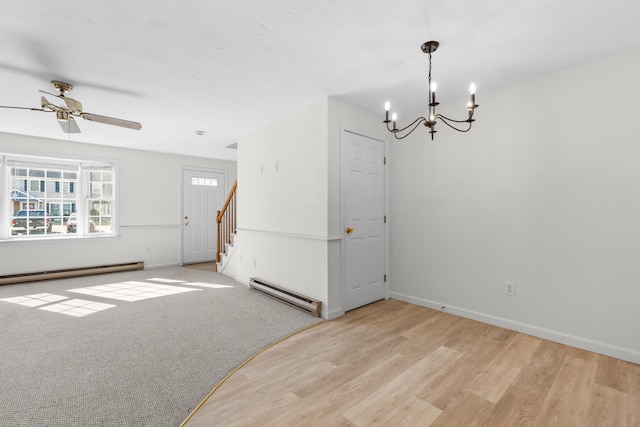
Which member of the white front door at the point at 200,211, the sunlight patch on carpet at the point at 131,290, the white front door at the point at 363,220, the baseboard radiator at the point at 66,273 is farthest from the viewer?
the white front door at the point at 200,211

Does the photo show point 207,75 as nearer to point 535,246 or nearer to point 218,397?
point 218,397

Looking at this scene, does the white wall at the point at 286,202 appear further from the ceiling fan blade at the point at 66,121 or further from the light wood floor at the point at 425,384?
the ceiling fan blade at the point at 66,121

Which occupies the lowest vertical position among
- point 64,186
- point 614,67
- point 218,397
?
point 218,397

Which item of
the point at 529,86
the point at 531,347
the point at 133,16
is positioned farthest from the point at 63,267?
the point at 529,86

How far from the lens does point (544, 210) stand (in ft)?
8.91

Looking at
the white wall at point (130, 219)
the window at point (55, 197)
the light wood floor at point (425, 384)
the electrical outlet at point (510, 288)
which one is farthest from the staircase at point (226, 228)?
the electrical outlet at point (510, 288)

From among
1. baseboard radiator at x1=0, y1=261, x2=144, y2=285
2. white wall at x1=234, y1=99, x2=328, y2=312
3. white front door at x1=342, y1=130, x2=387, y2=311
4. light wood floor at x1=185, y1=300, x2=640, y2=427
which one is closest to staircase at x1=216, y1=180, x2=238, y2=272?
white wall at x1=234, y1=99, x2=328, y2=312

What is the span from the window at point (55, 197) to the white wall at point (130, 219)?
19 centimetres

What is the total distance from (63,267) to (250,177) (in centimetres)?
392

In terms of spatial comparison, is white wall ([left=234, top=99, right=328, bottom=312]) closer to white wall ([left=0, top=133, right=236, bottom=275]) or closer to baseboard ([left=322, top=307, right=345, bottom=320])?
baseboard ([left=322, top=307, right=345, bottom=320])

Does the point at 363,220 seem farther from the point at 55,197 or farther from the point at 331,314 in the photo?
the point at 55,197

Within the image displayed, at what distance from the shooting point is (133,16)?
1.87m

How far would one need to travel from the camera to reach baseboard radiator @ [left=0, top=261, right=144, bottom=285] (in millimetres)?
4734

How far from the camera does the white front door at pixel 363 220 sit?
3.44 meters
